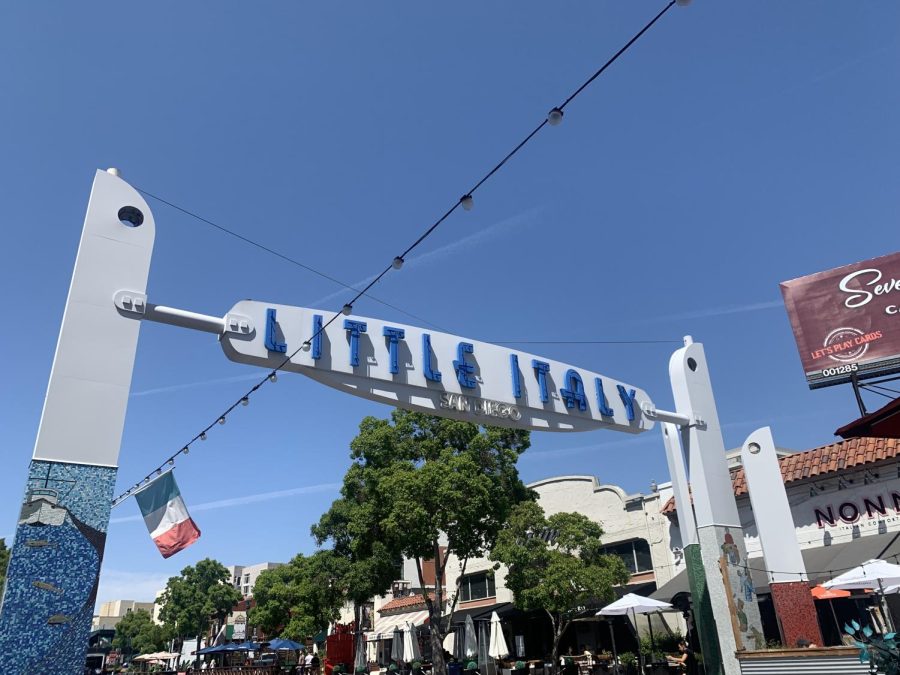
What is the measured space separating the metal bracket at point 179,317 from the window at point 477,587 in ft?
81.0

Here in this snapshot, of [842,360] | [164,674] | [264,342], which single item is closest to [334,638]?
[164,674]

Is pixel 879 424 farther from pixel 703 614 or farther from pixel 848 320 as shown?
pixel 848 320

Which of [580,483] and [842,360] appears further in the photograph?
[580,483]

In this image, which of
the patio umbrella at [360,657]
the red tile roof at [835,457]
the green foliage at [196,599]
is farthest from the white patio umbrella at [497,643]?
the green foliage at [196,599]

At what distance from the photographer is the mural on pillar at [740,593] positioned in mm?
10969

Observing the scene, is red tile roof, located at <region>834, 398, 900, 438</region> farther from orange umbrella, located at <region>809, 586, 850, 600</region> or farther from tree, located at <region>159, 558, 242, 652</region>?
tree, located at <region>159, 558, 242, 652</region>

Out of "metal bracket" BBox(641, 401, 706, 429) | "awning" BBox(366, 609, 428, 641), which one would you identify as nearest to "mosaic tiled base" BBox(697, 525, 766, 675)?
"metal bracket" BBox(641, 401, 706, 429)

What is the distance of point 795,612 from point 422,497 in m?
11.7

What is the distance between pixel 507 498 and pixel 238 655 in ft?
141

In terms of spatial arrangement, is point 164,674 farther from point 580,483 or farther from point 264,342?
point 264,342

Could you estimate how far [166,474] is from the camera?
8414 mm

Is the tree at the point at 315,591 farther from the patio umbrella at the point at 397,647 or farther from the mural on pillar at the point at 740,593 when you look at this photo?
the mural on pillar at the point at 740,593

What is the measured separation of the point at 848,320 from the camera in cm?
1984

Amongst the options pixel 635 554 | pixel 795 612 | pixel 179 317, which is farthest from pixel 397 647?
pixel 179 317
